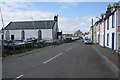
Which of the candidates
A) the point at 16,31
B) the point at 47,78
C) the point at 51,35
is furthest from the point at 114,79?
the point at 16,31

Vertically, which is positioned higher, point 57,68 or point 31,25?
point 31,25

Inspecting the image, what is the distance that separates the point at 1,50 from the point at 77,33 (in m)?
173

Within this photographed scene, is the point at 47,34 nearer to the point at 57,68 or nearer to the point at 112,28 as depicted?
the point at 112,28

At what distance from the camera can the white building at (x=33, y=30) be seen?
242 feet

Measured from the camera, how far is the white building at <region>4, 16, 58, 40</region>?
73688mm

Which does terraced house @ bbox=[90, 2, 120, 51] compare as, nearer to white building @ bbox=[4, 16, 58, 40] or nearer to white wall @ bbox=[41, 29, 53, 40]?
white wall @ bbox=[41, 29, 53, 40]

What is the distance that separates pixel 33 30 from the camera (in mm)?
75375

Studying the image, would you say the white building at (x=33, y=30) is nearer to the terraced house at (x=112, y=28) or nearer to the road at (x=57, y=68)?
the terraced house at (x=112, y=28)

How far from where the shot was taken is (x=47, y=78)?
262 inches

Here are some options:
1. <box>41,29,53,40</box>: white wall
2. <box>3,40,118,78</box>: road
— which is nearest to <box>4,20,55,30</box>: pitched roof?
<box>41,29,53,40</box>: white wall

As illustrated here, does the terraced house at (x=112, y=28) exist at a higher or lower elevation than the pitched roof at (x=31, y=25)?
lower

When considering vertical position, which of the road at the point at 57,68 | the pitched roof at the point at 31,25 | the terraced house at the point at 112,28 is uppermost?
the pitched roof at the point at 31,25

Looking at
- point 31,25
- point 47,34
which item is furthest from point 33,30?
point 47,34

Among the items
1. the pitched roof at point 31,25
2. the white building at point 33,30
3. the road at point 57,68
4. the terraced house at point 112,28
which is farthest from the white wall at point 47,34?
the road at point 57,68
